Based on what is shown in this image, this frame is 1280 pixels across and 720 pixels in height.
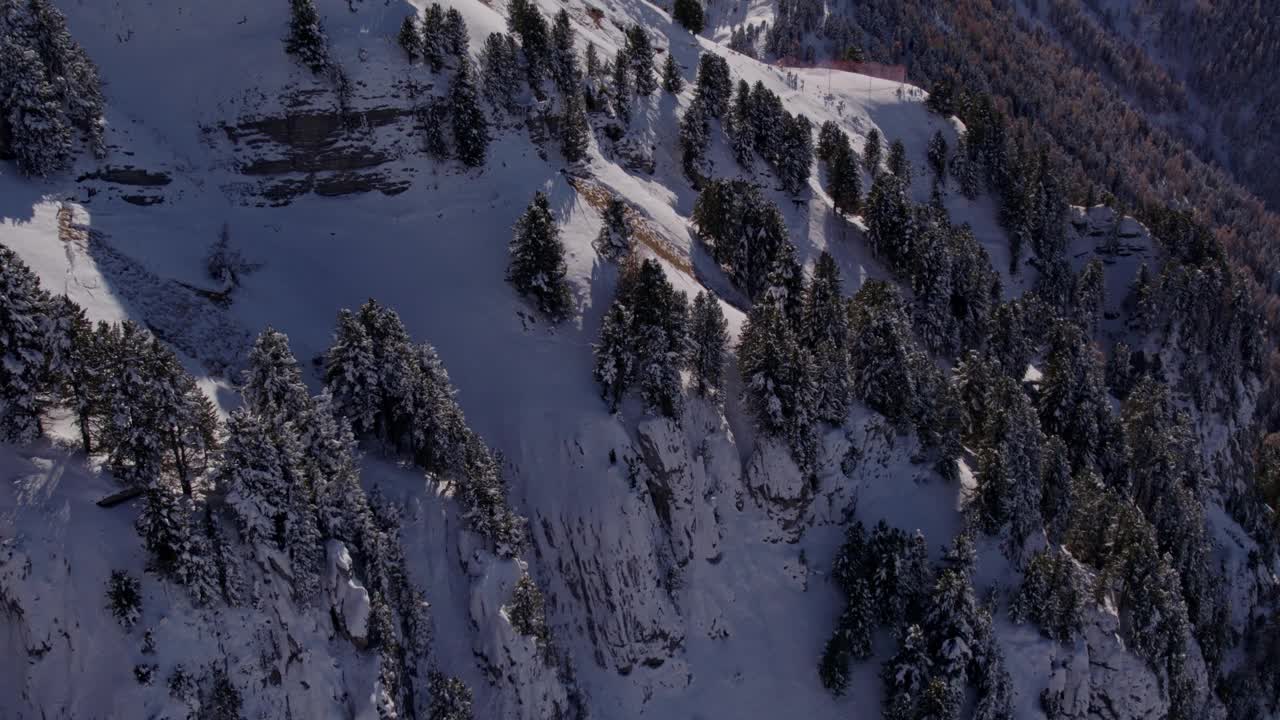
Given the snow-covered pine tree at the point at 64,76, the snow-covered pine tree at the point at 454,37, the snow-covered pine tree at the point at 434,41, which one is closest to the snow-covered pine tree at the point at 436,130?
the snow-covered pine tree at the point at 434,41

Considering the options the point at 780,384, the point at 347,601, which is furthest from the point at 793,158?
the point at 347,601

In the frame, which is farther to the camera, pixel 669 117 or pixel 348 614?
pixel 669 117

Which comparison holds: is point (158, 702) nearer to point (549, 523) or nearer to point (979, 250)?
point (549, 523)

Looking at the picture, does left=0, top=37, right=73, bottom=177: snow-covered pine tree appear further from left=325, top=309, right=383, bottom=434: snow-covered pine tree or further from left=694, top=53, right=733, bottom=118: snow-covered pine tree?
left=694, top=53, right=733, bottom=118: snow-covered pine tree

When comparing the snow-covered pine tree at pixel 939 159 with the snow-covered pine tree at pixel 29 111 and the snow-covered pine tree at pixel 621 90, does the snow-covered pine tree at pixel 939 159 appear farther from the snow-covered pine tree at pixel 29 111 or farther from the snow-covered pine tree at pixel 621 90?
the snow-covered pine tree at pixel 29 111

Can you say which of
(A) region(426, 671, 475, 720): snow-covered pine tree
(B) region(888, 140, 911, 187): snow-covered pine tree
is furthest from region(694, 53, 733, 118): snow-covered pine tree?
(A) region(426, 671, 475, 720): snow-covered pine tree

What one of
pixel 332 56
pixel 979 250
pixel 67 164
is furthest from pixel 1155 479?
pixel 67 164

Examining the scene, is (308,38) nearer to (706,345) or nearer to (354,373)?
(354,373)
